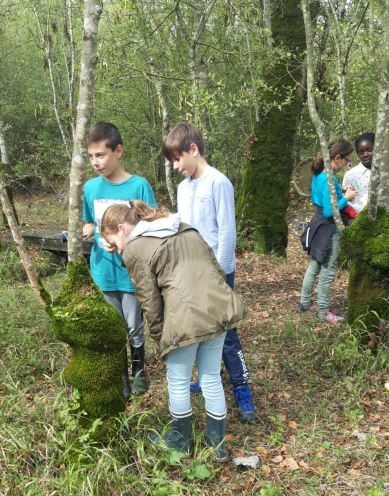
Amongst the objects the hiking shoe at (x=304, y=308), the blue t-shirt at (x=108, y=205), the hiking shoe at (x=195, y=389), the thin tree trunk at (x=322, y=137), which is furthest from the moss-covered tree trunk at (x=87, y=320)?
the hiking shoe at (x=304, y=308)

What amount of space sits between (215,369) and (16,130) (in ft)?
63.5

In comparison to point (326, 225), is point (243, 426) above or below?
below

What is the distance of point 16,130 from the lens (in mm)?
19688

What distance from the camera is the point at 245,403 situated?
3.48 m

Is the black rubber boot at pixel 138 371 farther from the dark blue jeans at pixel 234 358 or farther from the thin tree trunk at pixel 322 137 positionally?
the thin tree trunk at pixel 322 137

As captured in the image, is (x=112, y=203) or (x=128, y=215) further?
(x=112, y=203)

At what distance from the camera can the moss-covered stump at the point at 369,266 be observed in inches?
161

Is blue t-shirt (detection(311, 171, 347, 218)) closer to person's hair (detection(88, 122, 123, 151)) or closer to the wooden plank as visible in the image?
person's hair (detection(88, 122, 123, 151))

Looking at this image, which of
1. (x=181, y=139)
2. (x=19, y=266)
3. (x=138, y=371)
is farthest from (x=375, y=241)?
(x=19, y=266)

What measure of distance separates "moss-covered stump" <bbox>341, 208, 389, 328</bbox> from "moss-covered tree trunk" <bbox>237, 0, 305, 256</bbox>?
408 cm

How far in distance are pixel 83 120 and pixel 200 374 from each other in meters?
1.77

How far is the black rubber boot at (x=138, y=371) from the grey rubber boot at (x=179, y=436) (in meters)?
0.70

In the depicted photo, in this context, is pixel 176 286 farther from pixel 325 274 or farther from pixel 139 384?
pixel 325 274

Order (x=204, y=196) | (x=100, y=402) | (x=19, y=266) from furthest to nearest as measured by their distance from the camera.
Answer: (x=19, y=266) → (x=204, y=196) → (x=100, y=402)
